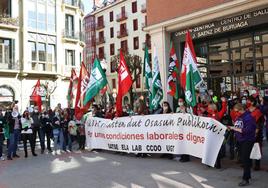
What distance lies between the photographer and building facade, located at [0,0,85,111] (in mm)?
34625

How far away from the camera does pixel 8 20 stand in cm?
3472

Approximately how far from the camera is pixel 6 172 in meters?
10.2

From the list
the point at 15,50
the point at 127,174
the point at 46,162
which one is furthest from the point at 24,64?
the point at 127,174

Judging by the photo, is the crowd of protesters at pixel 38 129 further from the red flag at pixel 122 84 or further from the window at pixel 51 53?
the window at pixel 51 53

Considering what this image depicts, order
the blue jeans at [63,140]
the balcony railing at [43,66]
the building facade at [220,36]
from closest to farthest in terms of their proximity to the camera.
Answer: the building facade at [220,36] < the blue jeans at [63,140] < the balcony railing at [43,66]

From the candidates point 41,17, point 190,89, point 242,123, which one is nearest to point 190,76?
point 190,89

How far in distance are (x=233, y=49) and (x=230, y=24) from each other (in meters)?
1.20

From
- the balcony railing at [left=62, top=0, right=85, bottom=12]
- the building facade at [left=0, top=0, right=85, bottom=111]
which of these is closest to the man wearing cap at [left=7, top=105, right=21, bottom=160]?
the building facade at [left=0, top=0, right=85, bottom=111]

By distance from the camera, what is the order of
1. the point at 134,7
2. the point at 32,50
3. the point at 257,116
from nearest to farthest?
the point at 257,116 < the point at 32,50 < the point at 134,7

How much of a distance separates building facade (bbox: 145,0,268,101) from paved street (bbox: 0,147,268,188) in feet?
17.2

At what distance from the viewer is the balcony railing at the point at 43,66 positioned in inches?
1423

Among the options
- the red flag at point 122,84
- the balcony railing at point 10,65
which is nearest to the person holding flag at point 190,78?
the red flag at point 122,84

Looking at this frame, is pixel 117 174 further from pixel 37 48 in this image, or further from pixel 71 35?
pixel 71 35

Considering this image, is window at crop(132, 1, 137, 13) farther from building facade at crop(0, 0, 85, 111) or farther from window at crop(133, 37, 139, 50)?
building facade at crop(0, 0, 85, 111)
